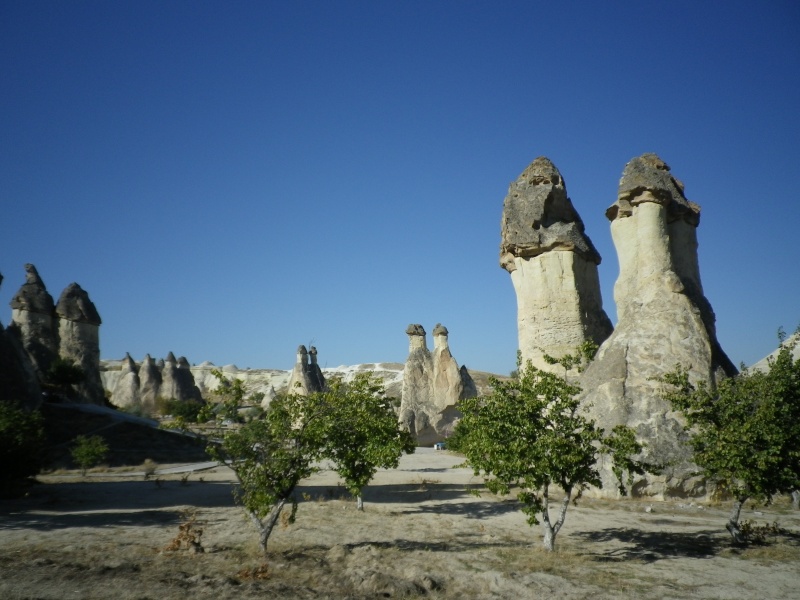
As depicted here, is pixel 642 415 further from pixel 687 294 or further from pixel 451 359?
pixel 451 359

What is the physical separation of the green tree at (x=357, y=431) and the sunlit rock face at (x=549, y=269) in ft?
27.9

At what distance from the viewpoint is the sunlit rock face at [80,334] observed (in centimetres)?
4203

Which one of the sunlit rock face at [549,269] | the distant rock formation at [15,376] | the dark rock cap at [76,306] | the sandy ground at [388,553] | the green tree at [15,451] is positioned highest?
the dark rock cap at [76,306]

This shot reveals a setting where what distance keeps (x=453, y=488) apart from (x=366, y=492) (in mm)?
2954

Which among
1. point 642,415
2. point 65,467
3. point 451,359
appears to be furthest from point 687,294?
point 65,467

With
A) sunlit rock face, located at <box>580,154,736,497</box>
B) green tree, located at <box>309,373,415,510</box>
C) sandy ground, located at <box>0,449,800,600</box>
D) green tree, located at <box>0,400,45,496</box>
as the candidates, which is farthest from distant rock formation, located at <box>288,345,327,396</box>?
green tree, located at <box>309,373,415,510</box>

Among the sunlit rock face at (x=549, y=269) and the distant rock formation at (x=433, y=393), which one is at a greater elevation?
the sunlit rock face at (x=549, y=269)

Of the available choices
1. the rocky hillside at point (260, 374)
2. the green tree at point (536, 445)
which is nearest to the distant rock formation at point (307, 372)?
the rocky hillside at point (260, 374)

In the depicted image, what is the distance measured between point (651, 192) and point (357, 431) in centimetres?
1385

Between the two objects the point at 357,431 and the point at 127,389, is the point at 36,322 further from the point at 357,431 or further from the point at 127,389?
the point at 357,431

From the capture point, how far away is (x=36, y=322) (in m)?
40.7

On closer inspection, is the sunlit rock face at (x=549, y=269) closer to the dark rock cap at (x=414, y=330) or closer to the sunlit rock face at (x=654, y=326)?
the sunlit rock face at (x=654, y=326)

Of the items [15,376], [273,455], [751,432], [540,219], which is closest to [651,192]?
[540,219]

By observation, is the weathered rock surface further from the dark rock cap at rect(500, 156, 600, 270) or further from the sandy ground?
the dark rock cap at rect(500, 156, 600, 270)
